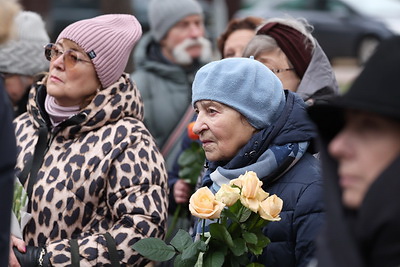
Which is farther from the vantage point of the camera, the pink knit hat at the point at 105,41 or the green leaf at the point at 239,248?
the pink knit hat at the point at 105,41

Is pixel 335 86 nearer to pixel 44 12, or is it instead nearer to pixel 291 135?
pixel 291 135

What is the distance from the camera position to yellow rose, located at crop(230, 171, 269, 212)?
327 cm

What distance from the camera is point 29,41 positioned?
5508 millimetres

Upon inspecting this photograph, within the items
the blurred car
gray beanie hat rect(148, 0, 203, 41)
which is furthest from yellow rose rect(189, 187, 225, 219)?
the blurred car

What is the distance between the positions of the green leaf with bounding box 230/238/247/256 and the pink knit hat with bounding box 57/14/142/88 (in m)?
1.24

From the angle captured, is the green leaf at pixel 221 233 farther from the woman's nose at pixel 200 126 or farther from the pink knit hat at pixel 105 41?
the pink knit hat at pixel 105 41

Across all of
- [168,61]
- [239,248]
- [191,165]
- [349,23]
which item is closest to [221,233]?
[239,248]

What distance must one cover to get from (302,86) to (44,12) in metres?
10.9

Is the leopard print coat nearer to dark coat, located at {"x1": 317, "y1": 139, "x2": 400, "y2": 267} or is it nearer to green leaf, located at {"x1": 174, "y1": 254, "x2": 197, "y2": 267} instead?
green leaf, located at {"x1": 174, "y1": 254, "x2": 197, "y2": 267}

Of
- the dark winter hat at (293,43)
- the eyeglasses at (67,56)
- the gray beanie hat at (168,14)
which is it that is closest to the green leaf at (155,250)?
the eyeglasses at (67,56)

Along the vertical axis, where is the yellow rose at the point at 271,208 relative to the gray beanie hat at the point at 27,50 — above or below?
above

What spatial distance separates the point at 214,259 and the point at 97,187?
80 centimetres

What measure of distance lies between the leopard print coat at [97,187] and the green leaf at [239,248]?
2.18 feet

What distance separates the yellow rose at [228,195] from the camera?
3.28 meters
